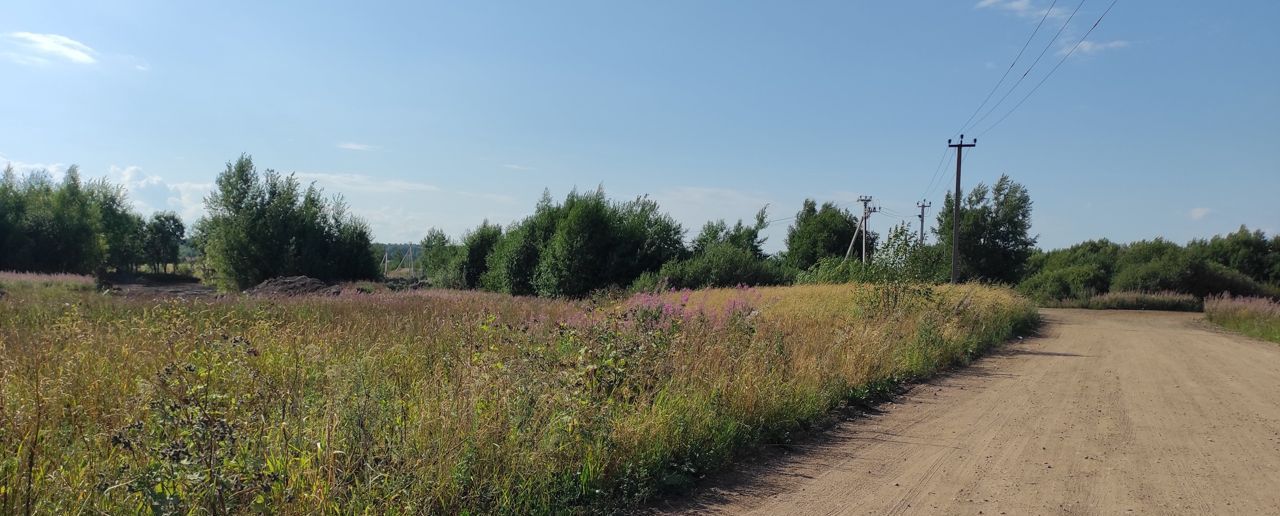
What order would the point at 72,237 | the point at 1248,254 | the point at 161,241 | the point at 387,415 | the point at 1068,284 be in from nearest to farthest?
the point at 387,415 < the point at 72,237 < the point at 1068,284 < the point at 1248,254 < the point at 161,241

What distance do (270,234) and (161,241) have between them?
191ft

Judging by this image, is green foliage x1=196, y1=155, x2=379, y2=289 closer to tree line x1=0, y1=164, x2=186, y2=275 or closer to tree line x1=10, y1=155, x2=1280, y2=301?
tree line x1=10, y1=155, x2=1280, y2=301

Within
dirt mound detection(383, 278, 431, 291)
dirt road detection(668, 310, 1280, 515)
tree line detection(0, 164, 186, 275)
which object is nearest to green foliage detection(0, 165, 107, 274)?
tree line detection(0, 164, 186, 275)

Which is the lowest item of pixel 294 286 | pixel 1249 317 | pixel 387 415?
pixel 387 415

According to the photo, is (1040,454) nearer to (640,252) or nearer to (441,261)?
(640,252)

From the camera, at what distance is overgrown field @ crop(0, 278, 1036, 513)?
3.74 metres

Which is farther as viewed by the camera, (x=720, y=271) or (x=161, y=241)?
(x=161, y=241)

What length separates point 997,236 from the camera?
47.8 metres

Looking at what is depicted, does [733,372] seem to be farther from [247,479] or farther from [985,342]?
[985,342]

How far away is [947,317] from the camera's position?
643 inches

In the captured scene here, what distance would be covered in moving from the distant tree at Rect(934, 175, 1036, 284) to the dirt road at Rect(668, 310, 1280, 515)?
125 ft

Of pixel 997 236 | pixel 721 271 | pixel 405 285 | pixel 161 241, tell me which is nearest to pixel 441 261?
pixel 405 285

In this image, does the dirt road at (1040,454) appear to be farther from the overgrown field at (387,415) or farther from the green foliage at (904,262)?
the green foliage at (904,262)

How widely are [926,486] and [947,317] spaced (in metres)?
11.9
